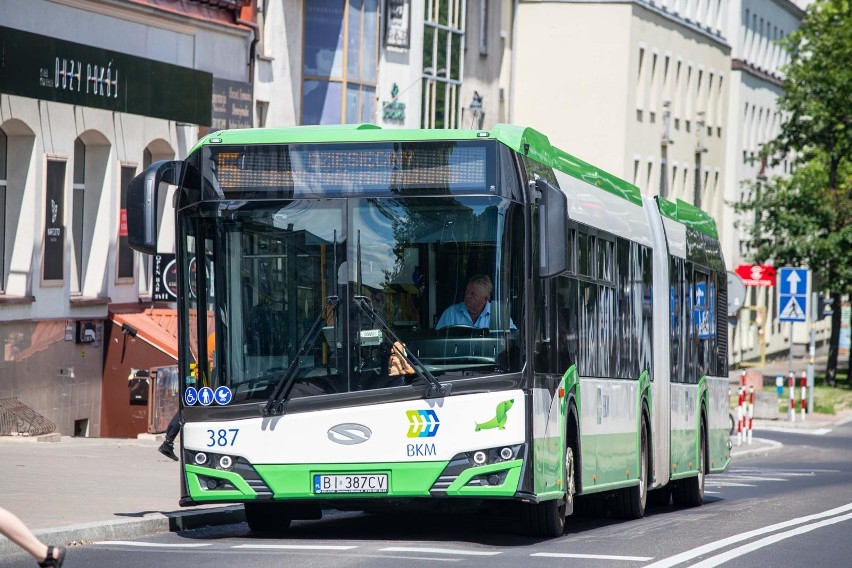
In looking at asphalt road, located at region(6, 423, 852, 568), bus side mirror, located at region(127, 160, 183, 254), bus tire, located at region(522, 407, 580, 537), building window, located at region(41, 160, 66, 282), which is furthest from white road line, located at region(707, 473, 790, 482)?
bus side mirror, located at region(127, 160, 183, 254)

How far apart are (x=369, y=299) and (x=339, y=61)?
26.8 metres

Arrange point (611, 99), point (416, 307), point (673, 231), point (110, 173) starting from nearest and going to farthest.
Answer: point (416, 307) < point (673, 231) < point (110, 173) < point (611, 99)

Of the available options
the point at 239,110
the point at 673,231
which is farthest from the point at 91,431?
the point at 673,231

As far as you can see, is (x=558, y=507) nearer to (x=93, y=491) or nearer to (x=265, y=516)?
(x=265, y=516)

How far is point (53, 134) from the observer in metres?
27.3

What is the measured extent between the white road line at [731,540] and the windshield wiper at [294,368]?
2.75 m

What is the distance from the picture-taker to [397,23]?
140 ft

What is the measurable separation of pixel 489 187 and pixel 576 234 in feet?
6.43

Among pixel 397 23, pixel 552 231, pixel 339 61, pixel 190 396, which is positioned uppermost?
pixel 397 23

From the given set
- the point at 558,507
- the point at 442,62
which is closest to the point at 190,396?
the point at 558,507

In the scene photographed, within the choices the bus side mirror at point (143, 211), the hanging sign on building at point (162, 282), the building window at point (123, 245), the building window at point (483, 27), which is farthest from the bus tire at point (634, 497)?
the building window at point (483, 27)

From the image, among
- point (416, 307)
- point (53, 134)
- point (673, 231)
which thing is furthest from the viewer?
point (53, 134)

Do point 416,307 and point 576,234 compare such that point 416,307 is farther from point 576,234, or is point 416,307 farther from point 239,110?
point 239,110

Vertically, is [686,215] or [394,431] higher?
[686,215]
